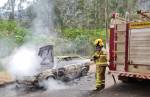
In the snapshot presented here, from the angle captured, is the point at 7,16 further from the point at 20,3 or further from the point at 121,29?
the point at 121,29

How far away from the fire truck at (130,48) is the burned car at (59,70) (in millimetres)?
4149

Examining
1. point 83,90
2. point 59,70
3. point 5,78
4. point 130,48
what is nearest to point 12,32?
point 5,78

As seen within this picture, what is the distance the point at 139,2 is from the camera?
40500 mm

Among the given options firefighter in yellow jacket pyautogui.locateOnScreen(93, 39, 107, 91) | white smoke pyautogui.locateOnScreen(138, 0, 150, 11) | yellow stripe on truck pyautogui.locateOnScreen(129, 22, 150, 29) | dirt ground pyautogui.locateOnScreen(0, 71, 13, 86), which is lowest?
dirt ground pyautogui.locateOnScreen(0, 71, 13, 86)

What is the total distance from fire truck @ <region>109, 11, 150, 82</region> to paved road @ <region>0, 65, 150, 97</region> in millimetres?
654

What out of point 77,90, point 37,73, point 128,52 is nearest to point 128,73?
point 128,52

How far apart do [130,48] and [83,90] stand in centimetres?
347

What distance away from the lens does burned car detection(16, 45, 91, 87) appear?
578 inches

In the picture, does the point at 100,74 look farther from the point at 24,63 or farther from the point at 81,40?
the point at 81,40

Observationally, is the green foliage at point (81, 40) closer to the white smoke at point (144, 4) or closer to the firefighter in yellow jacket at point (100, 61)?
the white smoke at point (144, 4)

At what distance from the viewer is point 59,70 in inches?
615

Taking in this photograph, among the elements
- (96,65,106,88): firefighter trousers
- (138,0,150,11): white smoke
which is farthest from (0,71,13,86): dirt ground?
(138,0,150,11): white smoke

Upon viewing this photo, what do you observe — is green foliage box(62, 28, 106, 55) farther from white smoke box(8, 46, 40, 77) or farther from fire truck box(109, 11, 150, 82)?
fire truck box(109, 11, 150, 82)

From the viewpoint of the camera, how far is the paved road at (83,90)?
11364mm
